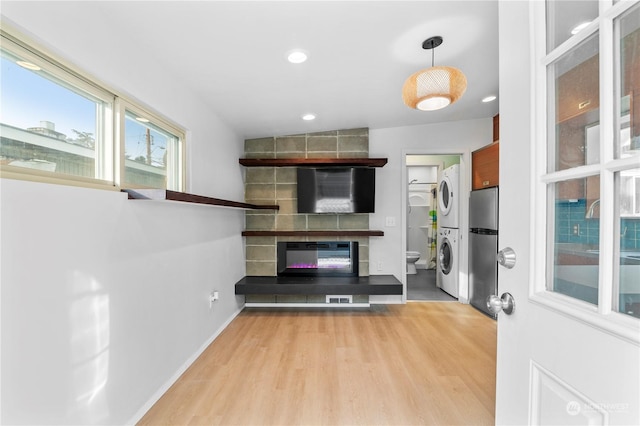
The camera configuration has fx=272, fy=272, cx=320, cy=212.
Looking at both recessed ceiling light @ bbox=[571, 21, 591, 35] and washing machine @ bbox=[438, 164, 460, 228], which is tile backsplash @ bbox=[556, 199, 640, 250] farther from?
washing machine @ bbox=[438, 164, 460, 228]

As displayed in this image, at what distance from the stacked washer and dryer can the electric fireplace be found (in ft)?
4.65

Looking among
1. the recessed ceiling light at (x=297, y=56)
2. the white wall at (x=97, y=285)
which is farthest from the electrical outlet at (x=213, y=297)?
the recessed ceiling light at (x=297, y=56)

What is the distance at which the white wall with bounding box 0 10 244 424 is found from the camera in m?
0.97

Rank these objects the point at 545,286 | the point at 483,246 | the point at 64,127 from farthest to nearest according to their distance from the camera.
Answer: the point at 483,246
the point at 64,127
the point at 545,286

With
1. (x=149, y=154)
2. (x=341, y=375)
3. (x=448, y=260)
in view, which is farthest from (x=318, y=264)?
(x=149, y=154)

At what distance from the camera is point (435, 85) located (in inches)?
69.0

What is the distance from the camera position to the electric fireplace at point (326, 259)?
11.3 ft

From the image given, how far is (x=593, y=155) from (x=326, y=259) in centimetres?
300

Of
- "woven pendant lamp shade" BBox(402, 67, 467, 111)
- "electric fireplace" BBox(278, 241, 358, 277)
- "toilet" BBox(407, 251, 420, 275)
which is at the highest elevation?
"woven pendant lamp shade" BBox(402, 67, 467, 111)

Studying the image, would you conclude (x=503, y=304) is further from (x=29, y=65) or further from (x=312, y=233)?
(x=312, y=233)

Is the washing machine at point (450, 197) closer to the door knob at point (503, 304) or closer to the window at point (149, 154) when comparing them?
the door knob at point (503, 304)

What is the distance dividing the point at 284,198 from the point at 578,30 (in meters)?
3.09

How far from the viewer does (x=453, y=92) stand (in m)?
1.80

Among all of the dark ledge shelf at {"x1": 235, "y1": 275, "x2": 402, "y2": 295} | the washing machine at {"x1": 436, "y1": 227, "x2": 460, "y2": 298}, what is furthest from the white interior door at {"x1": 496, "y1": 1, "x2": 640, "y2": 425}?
the washing machine at {"x1": 436, "y1": 227, "x2": 460, "y2": 298}
